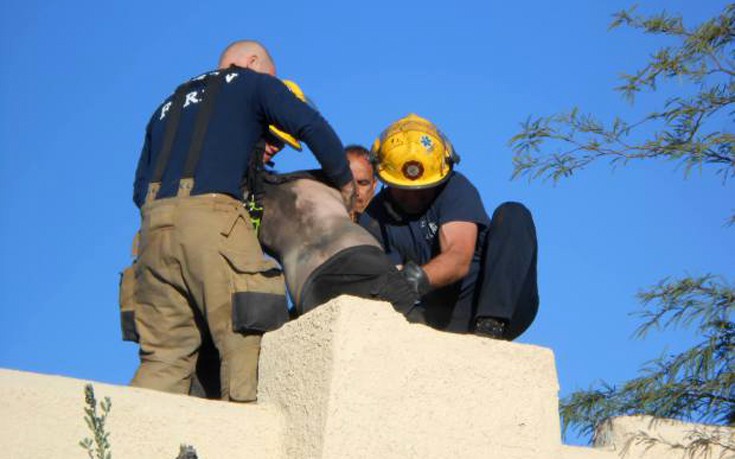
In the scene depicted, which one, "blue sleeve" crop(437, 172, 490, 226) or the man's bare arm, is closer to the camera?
the man's bare arm

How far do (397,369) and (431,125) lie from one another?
7.31 feet

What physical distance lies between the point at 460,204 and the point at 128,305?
1533 millimetres

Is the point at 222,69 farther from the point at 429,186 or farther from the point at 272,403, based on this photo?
the point at 272,403

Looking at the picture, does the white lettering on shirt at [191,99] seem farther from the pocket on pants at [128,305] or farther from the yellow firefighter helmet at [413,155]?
the yellow firefighter helmet at [413,155]

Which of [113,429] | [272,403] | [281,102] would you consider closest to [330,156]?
[281,102]

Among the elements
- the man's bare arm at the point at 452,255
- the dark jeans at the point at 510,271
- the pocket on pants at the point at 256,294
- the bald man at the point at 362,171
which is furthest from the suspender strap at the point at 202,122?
the bald man at the point at 362,171

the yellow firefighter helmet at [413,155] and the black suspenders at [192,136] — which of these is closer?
the black suspenders at [192,136]

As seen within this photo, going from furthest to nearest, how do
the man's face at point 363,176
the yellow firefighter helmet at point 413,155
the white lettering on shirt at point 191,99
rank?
the man's face at point 363,176 < the yellow firefighter helmet at point 413,155 < the white lettering on shirt at point 191,99

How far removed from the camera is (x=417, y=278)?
18.6ft

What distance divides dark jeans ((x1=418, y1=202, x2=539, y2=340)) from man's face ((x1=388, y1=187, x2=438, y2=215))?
1.29 ft

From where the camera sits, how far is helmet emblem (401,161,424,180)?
20.3 feet

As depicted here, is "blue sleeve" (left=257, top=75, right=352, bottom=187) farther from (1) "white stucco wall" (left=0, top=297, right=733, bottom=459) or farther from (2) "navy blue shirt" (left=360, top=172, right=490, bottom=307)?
(1) "white stucco wall" (left=0, top=297, right=733, bottom=459)

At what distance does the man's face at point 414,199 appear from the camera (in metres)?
6.24

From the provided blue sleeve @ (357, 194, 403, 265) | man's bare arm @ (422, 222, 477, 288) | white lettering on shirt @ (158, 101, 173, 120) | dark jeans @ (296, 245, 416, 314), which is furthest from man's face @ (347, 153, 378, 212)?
dark jeans @ (296, 245, 416, 314)
